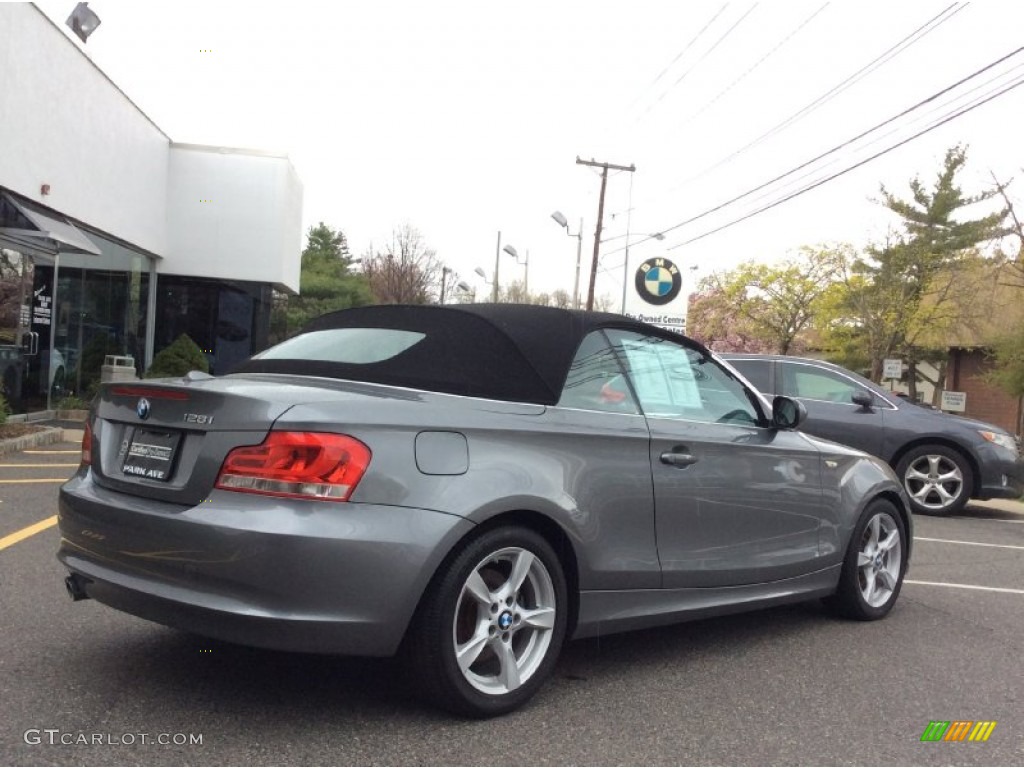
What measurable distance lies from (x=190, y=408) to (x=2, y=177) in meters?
10.8

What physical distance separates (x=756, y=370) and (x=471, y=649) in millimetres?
7976

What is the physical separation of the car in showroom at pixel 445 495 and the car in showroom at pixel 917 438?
19.6 feet

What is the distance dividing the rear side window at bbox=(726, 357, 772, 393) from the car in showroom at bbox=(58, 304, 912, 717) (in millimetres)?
5977

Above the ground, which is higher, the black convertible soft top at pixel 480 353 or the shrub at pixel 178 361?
the black convertible soft top at pixel 480 353

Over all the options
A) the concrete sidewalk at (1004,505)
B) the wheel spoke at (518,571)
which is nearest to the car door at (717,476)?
the wheel spoke at (518,571)

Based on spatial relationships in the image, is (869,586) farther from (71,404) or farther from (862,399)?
(71,404)

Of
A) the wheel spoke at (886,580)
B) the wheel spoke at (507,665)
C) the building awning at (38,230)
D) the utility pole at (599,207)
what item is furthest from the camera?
the utility pole at (599,207)

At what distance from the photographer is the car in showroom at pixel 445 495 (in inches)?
121

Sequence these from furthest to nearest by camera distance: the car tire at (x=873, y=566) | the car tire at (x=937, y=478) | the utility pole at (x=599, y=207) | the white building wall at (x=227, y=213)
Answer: the utility pole at (x=599, y=207)
the white building wall at (x=227, y=213)
the car tire at (x=937, y=478)
the car tire at (x=873, y=566)

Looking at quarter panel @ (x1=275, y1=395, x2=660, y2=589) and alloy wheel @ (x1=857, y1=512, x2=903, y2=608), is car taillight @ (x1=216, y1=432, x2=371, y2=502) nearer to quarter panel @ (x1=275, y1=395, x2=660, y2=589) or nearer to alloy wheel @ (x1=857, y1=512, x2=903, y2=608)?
quarter panel @ (x1=275, y1=395, x2=660, y2=589)

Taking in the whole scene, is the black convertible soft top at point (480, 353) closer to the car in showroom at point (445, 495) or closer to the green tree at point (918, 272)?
the car in showroom at point (445, 495)

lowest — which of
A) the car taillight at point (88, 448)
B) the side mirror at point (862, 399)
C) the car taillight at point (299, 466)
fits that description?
the car taillight at point (88, 448)

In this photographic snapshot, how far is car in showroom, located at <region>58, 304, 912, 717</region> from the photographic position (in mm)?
3062

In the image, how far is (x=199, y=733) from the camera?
314cm
